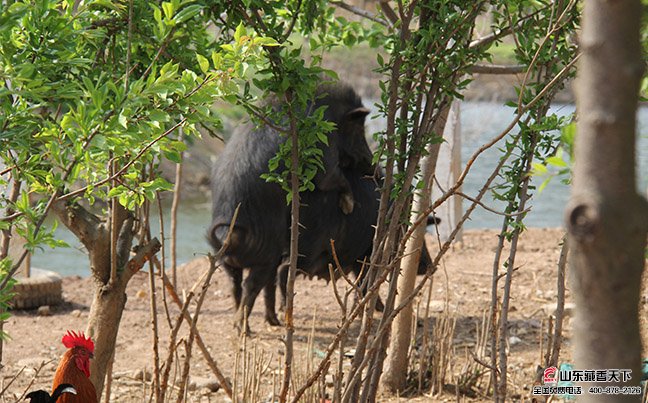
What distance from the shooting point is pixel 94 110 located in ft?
7.03

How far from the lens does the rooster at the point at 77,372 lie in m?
3.06

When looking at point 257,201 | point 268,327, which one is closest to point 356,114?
point 257,201

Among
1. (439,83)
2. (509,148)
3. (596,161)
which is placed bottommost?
(596,161)

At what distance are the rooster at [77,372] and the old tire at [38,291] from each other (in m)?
4.12

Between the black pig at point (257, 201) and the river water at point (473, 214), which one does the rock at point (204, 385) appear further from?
the river water at point (473, 214)

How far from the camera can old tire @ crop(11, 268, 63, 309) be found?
708 cm

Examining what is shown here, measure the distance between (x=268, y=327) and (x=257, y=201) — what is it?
1.23m

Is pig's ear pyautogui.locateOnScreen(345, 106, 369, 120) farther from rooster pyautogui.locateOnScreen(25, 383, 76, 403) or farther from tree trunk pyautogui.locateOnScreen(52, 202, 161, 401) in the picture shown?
rooster pyautogui.locateOnScreen(25, 383, 76, 403)

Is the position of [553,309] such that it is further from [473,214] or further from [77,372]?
[473,214]

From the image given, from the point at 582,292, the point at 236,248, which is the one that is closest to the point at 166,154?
the point at 582,292

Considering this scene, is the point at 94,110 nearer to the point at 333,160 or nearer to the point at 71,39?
the point at 71,39

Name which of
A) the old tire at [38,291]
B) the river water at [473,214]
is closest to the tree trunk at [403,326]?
the old tire at [38,291]

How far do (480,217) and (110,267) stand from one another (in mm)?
10933

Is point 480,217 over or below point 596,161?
over
